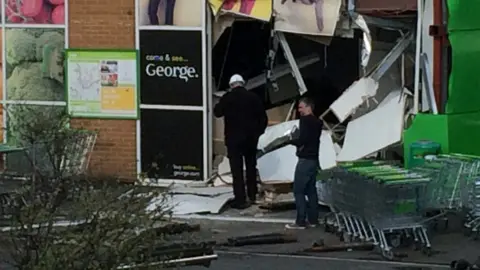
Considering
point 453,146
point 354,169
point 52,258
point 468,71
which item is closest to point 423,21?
point 468,71

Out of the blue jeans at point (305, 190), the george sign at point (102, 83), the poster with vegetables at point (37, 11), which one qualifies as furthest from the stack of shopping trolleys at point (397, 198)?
the poster with vegetables at point (37, 11)

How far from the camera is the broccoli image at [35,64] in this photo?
16828 millimetres

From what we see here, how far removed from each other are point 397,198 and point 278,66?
549cm

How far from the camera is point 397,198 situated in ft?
37.5

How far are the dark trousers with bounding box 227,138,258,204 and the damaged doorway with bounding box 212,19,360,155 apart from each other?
5.71 feet

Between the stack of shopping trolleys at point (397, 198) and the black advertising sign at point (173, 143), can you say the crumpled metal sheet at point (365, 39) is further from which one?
the stack of shopping trolleys at point (397, 198)

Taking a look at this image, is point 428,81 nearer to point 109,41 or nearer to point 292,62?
point 292,62

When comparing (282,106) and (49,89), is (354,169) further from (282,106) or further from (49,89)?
(49,89)

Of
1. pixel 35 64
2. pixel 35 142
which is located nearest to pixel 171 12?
pixel 35 64

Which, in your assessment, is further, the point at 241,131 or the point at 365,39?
the point at 365,39

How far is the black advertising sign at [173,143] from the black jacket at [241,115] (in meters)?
1.52

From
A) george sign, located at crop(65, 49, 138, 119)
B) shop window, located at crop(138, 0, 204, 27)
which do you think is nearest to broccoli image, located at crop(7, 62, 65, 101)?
george sign, located at crop(65, 49, 138, 119)

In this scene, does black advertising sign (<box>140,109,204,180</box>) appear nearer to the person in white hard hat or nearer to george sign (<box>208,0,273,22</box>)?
the person in white hard hat

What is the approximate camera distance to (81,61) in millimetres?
16609
